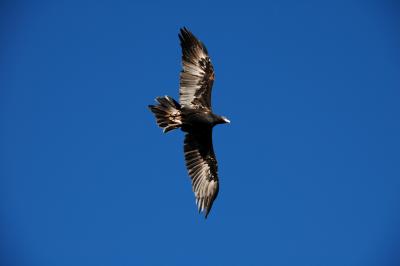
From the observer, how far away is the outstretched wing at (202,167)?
18594 millimetres

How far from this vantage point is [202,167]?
1902 cm

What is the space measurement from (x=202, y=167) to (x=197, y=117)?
159 centimetres

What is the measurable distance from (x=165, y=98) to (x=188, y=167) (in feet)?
6.97

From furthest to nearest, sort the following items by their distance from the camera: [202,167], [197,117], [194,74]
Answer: [202,167] < [194,74] < [197,117]

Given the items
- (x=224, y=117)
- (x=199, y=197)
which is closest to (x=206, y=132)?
(x=224, y=117)

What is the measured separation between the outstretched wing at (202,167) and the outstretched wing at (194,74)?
90 cm

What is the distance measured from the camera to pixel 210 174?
19094mm

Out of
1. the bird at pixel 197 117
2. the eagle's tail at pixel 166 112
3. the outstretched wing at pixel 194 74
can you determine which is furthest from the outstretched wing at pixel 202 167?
the outstretched wing at pixel 194 74

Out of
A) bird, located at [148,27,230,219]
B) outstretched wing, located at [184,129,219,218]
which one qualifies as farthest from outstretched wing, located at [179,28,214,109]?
outstretched wing, located at [184,129,219,218]

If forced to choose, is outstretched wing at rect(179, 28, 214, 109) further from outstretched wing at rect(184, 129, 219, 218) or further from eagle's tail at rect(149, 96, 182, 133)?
outstretched wing at rect(184, 129, 219, 218)

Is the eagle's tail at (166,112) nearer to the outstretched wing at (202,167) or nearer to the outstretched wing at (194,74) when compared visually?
the outstretched wing at (194,74)

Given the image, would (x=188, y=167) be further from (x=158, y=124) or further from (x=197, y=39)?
(x=197, y=39)

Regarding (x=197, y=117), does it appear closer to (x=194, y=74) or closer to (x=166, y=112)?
(x=166, y=112)

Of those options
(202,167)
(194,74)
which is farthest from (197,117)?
(202,167)
